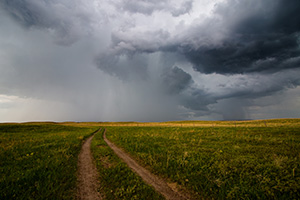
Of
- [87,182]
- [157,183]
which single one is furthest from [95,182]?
[157,183]

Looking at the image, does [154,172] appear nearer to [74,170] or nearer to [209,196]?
[209,196]

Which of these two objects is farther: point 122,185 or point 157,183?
point 157,183

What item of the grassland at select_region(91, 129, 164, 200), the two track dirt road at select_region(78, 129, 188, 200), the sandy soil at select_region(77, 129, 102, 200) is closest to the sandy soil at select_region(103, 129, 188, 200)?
the two track dirt road at select_region(78, 129, 188, 200)

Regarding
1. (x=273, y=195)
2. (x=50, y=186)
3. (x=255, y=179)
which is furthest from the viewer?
(x=255, y=179)

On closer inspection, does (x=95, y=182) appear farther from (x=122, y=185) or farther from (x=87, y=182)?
(x=122, y=185)

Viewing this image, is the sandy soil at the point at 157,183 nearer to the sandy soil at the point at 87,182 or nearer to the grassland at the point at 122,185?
the grassland at the point at 122,185

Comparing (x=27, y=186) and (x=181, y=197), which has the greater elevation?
(x=27, y=186)

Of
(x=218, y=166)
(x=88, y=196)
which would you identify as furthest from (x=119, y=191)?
(x=218, y=166)

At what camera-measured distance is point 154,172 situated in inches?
332

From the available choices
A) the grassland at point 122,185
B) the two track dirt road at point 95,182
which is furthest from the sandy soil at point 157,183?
the grassland at point 122,185

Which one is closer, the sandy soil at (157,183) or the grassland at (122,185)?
the grassland at (122,185)

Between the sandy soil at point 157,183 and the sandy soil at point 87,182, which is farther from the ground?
the sandy soil at point 87,182

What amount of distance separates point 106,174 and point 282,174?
1045 cm

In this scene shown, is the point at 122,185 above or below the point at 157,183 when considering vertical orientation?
above
